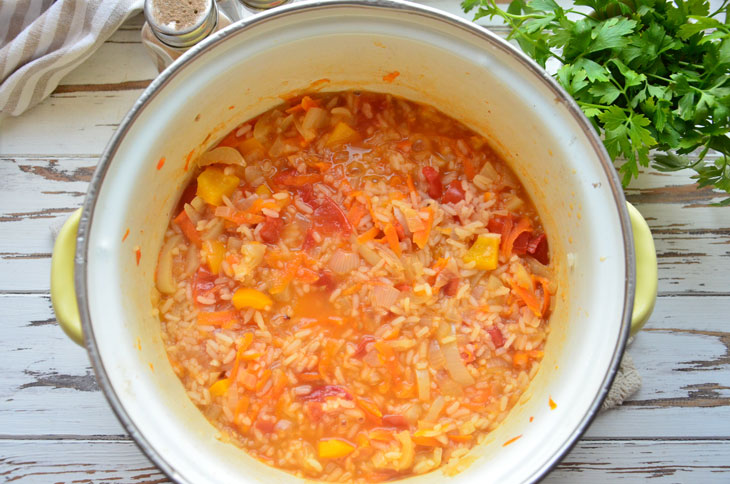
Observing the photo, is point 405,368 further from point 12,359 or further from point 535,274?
point 12,359

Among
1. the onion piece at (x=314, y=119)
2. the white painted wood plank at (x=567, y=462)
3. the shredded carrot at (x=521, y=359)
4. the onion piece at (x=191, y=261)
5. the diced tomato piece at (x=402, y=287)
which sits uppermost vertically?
the onion piece at (x=314, y=119)

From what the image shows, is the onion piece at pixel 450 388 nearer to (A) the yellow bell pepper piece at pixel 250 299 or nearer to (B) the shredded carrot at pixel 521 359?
(B) the shredded carrot at pixel 521 359

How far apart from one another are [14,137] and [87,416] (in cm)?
144

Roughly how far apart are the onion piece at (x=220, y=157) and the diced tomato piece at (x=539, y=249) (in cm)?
139

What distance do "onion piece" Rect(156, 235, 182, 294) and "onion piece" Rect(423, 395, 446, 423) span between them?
123cm

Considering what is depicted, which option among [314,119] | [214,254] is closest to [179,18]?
[314,119]

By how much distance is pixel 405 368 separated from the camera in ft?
8.79

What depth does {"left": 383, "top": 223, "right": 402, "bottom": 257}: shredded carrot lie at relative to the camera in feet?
8.80

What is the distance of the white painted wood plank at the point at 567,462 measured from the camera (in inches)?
114

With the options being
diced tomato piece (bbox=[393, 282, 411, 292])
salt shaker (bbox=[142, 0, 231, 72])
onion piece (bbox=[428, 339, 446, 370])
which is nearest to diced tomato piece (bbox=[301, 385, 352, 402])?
onion piece (bbox=[428, 339, 446, 370])

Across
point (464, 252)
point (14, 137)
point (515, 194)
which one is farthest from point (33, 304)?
point (515, 194)

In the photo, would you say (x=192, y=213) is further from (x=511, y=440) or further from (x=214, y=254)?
(x=511, y=440)

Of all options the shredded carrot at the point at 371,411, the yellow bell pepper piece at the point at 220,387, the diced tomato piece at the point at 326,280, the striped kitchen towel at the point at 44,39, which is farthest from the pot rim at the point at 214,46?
the striped kitchen towel at the point at 44,39

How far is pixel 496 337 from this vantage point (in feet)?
8.80
